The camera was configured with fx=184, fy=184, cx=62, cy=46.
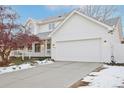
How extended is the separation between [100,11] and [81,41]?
15.5 m

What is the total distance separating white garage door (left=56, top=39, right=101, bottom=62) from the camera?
1549 cm

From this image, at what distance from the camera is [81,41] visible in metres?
16.6

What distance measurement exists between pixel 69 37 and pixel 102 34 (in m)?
3.43

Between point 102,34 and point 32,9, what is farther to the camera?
point 32,9

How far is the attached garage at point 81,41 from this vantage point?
594 inches

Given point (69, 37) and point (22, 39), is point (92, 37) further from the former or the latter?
point (22, 39)

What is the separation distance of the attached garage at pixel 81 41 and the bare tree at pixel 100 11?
12.4 metres

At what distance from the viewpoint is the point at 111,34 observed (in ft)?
49.0

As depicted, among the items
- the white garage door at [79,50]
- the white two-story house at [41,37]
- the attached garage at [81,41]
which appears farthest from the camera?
the white two-story house at [41,37]

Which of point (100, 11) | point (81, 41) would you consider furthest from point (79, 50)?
point (100, 11)

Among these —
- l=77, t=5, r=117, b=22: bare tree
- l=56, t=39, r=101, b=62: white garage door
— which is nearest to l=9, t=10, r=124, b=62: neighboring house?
l=56, t=39, r=101, b=62: white garage door

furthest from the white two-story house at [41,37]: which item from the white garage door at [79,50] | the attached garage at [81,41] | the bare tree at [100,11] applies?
the bare tree at [100,11]

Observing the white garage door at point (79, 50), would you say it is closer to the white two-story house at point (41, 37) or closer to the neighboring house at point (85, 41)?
the neighboring house at point (85, 41)
